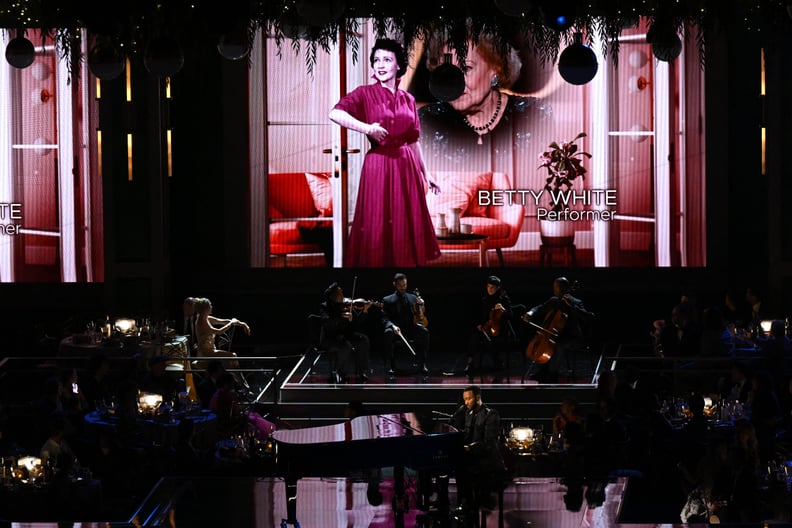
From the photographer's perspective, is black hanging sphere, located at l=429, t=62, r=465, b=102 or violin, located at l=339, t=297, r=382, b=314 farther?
violin, located at l=339, t=297, r=382, b=314

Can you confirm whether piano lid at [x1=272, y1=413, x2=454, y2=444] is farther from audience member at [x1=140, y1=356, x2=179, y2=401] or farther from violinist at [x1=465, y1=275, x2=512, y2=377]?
violinist at [x1=465, y1=275, x2=512, y2=377]

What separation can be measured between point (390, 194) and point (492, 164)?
121 centimetres

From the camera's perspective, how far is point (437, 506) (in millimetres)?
7949

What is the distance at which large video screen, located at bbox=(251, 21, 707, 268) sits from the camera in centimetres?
1487

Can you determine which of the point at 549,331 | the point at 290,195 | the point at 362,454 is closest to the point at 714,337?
the point at 549,331

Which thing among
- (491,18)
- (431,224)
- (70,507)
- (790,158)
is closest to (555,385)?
(431,224)

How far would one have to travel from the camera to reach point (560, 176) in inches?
588

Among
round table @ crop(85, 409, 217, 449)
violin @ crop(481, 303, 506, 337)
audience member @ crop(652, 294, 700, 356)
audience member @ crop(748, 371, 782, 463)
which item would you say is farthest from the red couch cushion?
audience member @ crop(748, 371, 782, 463)

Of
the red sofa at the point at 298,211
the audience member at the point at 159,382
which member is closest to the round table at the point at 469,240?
the red sofa at the point at 298,211

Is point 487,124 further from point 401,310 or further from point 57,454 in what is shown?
point 57,454

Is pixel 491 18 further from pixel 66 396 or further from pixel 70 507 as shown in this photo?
pixel 66 396

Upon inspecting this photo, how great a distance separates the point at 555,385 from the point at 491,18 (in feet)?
25.7

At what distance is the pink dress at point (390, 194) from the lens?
49.3 feet

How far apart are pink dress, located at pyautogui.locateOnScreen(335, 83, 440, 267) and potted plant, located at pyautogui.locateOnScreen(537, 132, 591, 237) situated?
1.36 metres
